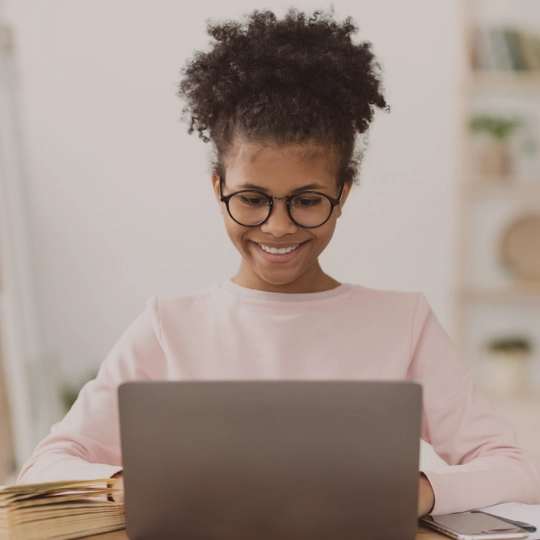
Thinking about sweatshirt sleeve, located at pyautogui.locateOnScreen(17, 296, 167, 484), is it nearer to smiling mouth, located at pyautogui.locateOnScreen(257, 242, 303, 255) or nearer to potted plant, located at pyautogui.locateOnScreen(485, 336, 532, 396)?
smiling mouth, located at pyautogui.locateOnScreen(257, 242, 303, 255)

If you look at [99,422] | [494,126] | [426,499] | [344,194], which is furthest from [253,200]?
[494,126]

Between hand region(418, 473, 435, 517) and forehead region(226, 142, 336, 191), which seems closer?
hand region(418, 473, 435, 517)

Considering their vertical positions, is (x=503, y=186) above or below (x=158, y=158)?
below

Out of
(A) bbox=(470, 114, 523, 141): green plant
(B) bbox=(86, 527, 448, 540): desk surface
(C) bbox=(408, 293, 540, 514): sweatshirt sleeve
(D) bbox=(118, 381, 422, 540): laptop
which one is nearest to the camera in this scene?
(D) bbox=(118, 381, 422, 540): laptop

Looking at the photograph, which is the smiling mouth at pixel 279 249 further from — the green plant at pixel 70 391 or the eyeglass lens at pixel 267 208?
the green plant at pixel 70 391

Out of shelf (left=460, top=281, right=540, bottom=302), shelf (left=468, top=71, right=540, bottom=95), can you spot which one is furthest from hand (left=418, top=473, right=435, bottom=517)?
shelf (left=468, top=71, right=540, bottom=95)

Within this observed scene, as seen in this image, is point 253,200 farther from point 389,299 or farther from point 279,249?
point 389,299

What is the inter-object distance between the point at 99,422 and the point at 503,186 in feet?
9.24

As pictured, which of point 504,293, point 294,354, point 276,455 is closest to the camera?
point 276,455

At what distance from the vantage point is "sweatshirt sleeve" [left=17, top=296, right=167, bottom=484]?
3.78ft

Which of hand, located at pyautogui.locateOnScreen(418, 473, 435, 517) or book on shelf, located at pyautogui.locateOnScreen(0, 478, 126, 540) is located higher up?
book on shelf, located at pyautogui.locateOnScreen(0, 478, 126, 540)

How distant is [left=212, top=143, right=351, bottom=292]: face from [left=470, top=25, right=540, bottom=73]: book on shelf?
260cm

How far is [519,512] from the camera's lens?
104 centimetres

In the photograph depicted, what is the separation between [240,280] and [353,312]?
0.71 ft
